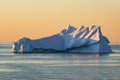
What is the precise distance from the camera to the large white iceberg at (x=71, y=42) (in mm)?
78562

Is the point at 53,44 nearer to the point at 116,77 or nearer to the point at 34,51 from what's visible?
the point at 34,51

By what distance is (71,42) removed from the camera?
3238 inches

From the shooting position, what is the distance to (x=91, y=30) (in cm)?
8125

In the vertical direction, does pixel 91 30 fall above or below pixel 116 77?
above

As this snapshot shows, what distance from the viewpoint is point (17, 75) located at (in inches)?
1574

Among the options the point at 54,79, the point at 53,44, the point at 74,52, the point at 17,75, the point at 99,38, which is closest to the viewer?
the point at 54,79

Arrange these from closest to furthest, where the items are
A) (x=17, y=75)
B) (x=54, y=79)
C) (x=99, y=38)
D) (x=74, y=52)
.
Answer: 1. (x=54, y=79)
2. (x=17, y=75)
3. (x=99, y=38)
4. (x=74, y=52)

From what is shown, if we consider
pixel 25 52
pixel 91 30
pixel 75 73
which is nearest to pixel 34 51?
pixel 25 52

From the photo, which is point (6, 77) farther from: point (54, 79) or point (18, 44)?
point (18, 44)

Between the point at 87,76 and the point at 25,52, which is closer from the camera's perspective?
the point at 87,76

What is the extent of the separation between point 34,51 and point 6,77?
48663mm

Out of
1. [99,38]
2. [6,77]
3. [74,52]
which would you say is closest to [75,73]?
[6,77]

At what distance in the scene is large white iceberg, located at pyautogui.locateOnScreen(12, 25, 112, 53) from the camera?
78562 millimetres

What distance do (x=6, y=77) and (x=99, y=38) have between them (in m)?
39.6
